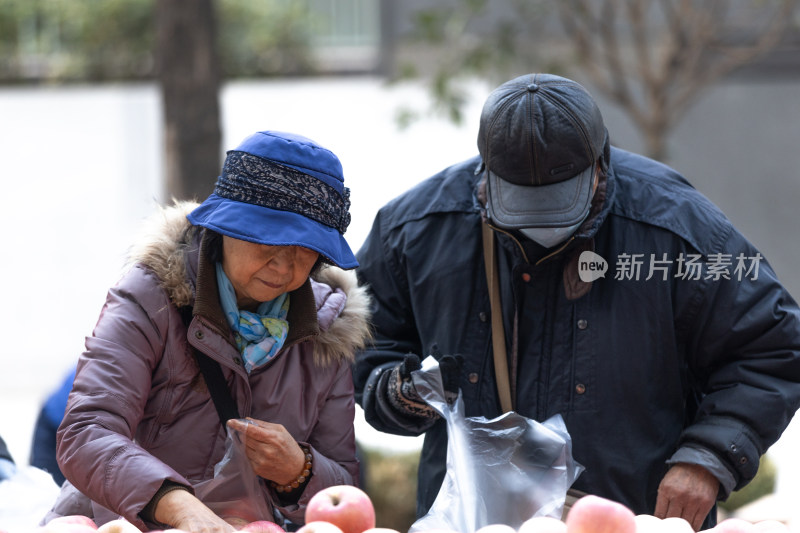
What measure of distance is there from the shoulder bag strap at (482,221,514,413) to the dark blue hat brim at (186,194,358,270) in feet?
1.60

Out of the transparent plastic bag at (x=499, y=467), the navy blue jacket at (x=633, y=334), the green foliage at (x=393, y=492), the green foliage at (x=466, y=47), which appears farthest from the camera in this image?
the green foliage at (x=466, y=47)

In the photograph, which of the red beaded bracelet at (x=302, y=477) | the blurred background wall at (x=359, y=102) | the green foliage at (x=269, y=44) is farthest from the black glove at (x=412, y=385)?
the green foliage at (x=269, y=44)

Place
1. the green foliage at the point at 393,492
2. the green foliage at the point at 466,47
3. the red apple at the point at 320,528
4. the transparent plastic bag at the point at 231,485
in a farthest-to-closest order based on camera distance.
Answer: the green foliage at the point at 466,47 → the green foliage at the point at 393,492 → the transparent plastic bag at the point at 231,485 → the red apple at the point at 320,528

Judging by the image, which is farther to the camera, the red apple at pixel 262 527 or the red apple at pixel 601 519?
the red apple at pixel 262 527

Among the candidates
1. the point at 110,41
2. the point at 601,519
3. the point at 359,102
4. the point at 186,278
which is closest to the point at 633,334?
the point at 601,519

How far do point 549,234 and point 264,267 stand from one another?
2.04 ft

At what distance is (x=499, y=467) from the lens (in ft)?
6.58

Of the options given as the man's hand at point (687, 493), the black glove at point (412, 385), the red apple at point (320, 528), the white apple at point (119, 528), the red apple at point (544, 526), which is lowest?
the man's hand at point (687, 493)

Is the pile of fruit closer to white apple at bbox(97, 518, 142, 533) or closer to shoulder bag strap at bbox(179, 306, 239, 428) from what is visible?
white apple at bbox(97, 518, 142, 533)

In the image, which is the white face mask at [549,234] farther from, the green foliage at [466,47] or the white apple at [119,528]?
the green foliage at [466,47]

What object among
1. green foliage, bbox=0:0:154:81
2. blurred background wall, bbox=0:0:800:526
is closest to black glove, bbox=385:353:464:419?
blurred background wall, bbox=0:0:800:526

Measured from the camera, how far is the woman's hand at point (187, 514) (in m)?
1.61

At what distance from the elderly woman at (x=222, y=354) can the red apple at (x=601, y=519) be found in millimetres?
535

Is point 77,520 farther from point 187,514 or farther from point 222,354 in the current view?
point 222,354
